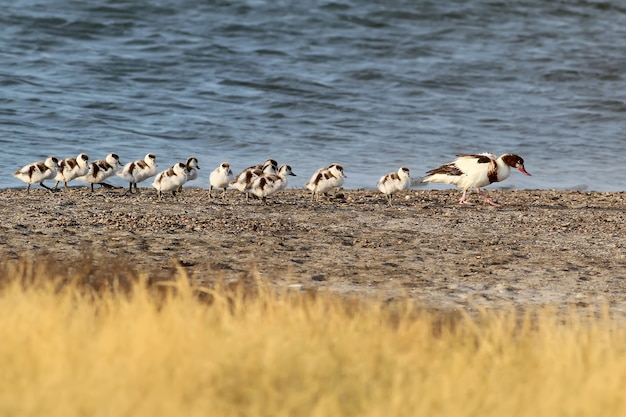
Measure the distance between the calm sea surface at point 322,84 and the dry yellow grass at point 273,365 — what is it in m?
12.3

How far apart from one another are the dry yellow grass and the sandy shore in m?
2.68

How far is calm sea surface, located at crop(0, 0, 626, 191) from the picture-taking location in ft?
77.9

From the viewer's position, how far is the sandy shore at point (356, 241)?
11328 millimetres

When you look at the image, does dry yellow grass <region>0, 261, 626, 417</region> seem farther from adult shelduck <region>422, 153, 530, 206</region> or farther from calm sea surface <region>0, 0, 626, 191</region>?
calm sea surface <region>0, 0, 626, 191</region>

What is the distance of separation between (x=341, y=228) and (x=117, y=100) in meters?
15.0

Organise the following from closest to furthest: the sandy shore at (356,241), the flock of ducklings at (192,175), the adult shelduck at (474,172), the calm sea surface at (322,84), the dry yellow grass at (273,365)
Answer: the dry yellow grass at (273,365) → the sandy shore at (356,241) → the flock of ducklings at (192,175) → the adult shelduck at (474,172) → the calm sea surface at (322,84)

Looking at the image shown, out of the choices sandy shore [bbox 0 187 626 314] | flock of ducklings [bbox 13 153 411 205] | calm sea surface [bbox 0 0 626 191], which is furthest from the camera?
calm sea surface [bbox 0 0 626 191]

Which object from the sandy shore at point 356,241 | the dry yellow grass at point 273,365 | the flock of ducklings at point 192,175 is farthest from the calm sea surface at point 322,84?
the dry yellow grass at point 273,365

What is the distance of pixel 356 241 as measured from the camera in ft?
44.4

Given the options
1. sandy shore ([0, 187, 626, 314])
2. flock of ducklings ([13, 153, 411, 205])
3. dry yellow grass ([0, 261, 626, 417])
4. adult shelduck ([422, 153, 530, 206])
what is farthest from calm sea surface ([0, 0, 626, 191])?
dry yellow grass ([0, 261, 626, 417])

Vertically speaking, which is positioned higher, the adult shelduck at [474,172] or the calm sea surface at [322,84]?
the calm sea surface at [322,84]

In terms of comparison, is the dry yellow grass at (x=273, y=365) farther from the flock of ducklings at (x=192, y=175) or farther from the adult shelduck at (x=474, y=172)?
the adult shelduck at (x=474, y=172)

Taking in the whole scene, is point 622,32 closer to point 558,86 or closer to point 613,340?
point 558,86

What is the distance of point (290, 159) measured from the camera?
22.9m
